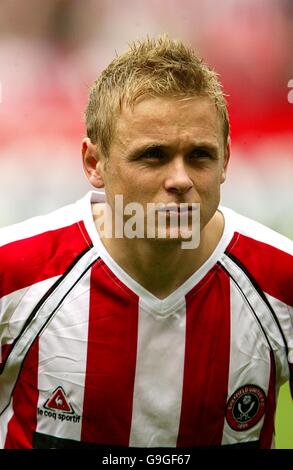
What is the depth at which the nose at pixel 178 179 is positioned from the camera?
56.4 inches

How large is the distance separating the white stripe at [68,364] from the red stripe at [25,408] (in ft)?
0.05

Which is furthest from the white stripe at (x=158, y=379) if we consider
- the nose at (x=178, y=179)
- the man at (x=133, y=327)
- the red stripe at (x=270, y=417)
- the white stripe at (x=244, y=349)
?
the nose at (x=178, y=179)

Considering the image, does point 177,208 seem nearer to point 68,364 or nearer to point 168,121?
point 168,121

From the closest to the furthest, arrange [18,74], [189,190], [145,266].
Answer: [189,190] < [145,266] < [18,74]

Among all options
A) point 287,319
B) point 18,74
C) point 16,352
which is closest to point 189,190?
point 287,319

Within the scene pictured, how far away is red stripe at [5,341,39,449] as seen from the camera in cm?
168

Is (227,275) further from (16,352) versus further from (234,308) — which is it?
(16,352)

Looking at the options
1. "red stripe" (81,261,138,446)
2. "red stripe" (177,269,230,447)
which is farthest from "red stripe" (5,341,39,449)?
"red stripe" (177,269,230,447)

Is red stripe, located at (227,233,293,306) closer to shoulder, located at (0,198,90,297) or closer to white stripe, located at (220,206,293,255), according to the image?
white stripe, located at (220,206,293,255)

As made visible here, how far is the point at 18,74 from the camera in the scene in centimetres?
305

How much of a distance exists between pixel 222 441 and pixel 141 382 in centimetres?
24

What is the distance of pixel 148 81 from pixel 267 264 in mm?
503

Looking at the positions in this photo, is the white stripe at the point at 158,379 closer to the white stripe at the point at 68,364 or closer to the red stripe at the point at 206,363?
the red stripe at the point at 206,363

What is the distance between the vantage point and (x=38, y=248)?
5.49 ft
